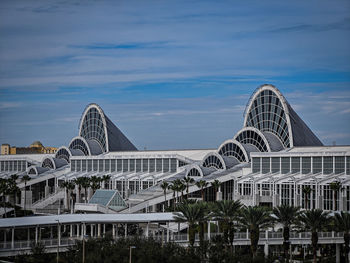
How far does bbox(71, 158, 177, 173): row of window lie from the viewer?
397ft

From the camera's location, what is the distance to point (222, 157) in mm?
105750

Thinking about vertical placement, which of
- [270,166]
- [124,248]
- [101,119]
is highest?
[101,119]

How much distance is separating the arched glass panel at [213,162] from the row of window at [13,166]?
62616 mm

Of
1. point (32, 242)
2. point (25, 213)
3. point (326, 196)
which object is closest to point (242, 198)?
point (326, 196)

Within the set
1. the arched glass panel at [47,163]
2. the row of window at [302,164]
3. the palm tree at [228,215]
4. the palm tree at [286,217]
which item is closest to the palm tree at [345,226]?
the palm tree at [286,217]

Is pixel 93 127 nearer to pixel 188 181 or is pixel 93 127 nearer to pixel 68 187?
pixel 68 187

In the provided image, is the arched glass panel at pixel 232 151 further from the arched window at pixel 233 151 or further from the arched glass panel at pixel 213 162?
the arched glass panel at pixel 213 162

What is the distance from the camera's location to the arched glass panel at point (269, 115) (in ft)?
350

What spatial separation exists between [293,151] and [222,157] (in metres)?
11.4

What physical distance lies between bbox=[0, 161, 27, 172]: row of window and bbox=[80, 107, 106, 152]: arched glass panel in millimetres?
16062

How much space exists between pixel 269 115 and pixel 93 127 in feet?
175

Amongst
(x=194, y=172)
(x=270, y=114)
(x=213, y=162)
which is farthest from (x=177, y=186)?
(x=270, y=114)

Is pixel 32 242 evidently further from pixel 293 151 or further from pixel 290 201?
pixel 293 151

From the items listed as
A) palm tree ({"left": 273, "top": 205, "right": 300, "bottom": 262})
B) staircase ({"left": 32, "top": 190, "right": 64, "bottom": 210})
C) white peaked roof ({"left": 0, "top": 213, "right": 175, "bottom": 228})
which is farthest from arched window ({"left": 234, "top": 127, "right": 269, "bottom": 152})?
palm tree ({"left": 273, "top": 205, "right": 300, "bottom": 262})
